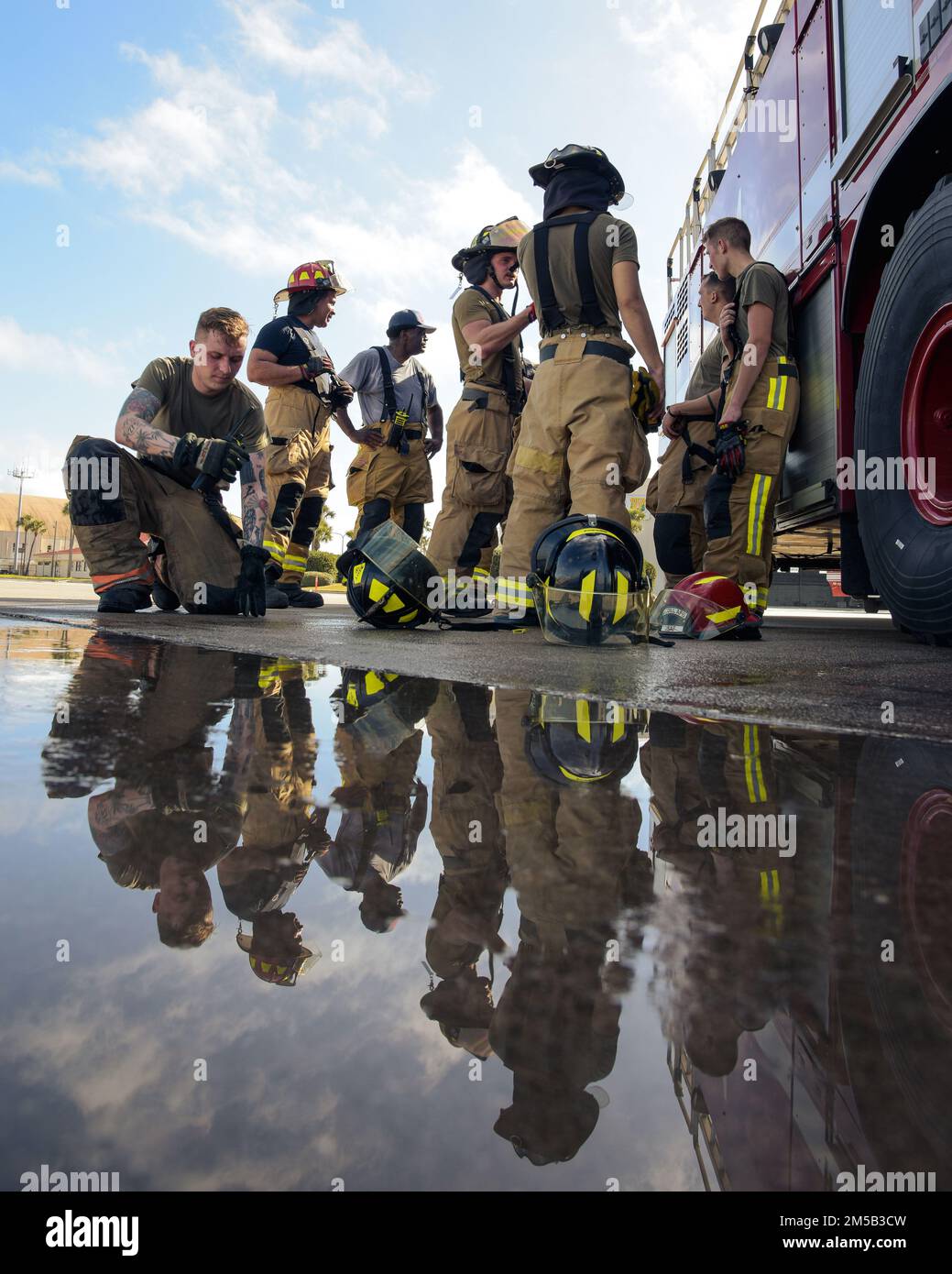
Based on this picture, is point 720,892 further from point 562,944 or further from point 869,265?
point 869,265

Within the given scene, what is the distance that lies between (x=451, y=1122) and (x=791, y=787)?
1.95 feet

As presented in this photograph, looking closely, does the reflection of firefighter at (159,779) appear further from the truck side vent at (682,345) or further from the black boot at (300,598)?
the truck side vent at (682,345)

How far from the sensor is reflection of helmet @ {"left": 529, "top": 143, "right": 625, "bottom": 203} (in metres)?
3.71

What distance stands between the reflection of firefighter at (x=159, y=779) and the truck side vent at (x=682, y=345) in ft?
18.6

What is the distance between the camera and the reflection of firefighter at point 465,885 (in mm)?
383

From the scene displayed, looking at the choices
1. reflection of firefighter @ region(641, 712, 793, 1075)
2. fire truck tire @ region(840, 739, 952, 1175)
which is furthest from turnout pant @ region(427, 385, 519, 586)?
fire truck tire @ region(840, 739, 952, 1175)

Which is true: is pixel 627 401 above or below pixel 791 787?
above

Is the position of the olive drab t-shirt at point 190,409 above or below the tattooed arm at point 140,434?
above

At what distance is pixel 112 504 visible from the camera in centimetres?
417

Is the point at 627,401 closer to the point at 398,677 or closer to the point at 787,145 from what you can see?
the point at 787,145

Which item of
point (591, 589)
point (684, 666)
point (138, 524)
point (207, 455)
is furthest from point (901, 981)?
point (138, 524)

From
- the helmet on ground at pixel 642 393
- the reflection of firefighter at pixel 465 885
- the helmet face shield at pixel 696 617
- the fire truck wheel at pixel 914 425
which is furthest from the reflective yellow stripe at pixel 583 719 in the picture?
the helmet on ground at pixel 642 393
